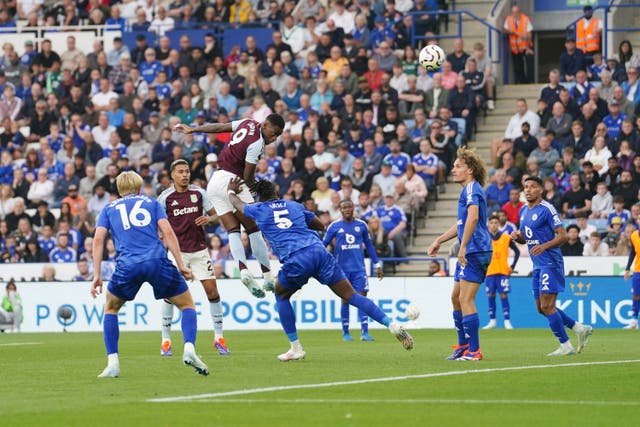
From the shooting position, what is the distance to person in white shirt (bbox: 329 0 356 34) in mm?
35188

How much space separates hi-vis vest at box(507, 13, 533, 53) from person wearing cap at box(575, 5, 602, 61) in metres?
1.70

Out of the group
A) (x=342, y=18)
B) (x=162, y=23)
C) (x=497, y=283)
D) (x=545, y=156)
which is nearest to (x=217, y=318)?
(x=497, y=283)

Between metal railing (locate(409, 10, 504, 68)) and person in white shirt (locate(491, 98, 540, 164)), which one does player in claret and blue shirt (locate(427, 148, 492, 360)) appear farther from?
metal railing (locate(409, 10, 504, 68))

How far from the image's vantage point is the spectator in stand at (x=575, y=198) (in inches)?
1121

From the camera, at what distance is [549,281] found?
16.7 m

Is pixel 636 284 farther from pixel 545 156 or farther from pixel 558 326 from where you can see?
pixel 558 326

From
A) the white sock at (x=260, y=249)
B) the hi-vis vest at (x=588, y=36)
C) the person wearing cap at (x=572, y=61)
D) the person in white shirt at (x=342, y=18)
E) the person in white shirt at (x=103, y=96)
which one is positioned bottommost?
the white sock at (x=260, y=249)

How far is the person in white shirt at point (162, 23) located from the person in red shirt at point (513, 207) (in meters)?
13.3

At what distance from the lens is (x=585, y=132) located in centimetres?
3009

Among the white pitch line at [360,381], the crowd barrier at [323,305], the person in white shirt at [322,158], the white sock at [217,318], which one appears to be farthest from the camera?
the person in white shirt at [322,158]

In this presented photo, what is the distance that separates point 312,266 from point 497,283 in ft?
40.2

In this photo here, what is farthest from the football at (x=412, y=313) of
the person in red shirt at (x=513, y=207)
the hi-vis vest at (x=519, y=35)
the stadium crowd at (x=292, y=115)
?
the hi-vis vest at (x=519, y=35)

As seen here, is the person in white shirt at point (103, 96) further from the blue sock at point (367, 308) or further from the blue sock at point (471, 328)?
the blue sock at point (471, 328)

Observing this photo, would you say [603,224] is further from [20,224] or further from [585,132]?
[20,224]
